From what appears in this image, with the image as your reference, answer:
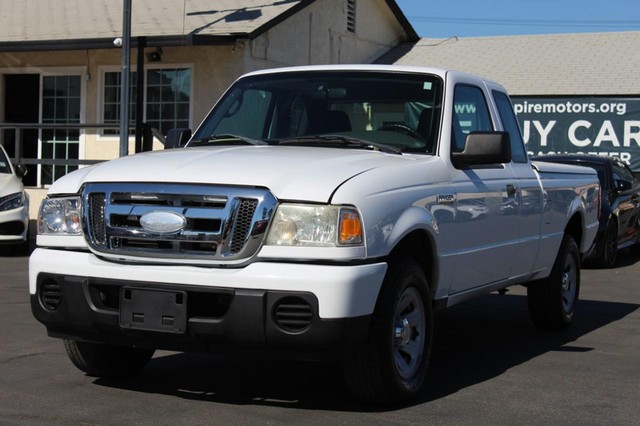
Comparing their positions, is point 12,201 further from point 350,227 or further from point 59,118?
point 350,227

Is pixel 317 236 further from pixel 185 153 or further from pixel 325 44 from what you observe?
pixel 325 44

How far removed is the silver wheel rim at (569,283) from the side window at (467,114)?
1.74 m

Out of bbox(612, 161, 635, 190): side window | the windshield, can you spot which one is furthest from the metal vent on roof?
the windshield

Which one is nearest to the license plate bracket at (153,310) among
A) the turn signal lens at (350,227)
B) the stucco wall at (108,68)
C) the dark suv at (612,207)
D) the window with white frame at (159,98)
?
the turn signal lens at (350,227)

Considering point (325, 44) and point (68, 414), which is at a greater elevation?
point (325, 44)

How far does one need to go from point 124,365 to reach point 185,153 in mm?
1313

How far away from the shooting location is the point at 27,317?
8602 millimetres

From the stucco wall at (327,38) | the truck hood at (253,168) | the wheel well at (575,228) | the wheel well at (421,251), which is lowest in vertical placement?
the wheel well at (575,228)

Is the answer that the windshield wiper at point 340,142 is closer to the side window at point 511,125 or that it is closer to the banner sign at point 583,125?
the side window at point 511,125

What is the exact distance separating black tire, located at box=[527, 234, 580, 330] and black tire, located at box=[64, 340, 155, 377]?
3.41m

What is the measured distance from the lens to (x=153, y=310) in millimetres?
5160

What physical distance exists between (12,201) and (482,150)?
30.3 ft

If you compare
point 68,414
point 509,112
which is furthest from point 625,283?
point 68,414

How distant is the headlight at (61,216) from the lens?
5.52 metres
